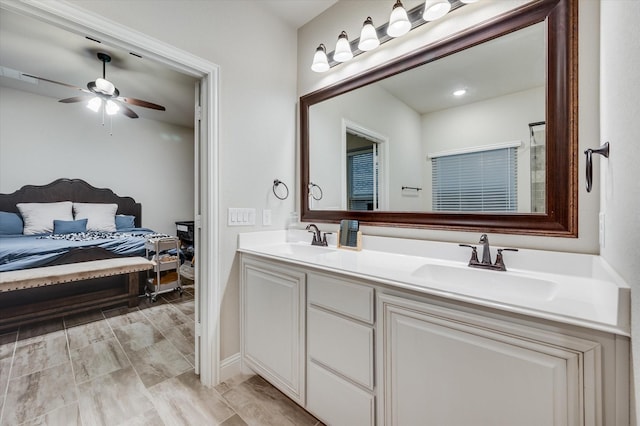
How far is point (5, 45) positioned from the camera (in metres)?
2.64

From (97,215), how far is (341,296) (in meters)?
4.90

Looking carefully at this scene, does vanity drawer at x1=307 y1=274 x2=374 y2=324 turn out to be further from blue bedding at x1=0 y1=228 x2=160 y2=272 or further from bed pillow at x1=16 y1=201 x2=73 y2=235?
bed pillow at x1=16 y1=201 x2=73 y2=235

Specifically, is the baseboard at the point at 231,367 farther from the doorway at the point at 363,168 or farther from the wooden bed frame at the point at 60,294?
the wooden bed frame at the point at 60,294

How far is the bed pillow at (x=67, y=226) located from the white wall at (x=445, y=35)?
4.14 metres

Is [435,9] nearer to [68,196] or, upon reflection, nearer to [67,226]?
[67,226]

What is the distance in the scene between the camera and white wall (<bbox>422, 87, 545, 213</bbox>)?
1.18 metres

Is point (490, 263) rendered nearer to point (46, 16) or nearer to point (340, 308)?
point (340, 308)

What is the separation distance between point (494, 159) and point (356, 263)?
0.84 meters

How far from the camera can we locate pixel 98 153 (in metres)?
4.58

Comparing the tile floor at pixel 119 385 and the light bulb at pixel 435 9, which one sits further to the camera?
the tile floor at pixel 119 385

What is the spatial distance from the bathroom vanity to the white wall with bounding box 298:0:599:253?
0.25ft

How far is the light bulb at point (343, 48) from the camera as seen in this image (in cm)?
170

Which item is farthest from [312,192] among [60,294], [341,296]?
[60,294]

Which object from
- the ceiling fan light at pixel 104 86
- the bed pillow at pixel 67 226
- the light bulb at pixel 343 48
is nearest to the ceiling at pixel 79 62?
the ceiling fan light at pixel 104 86
